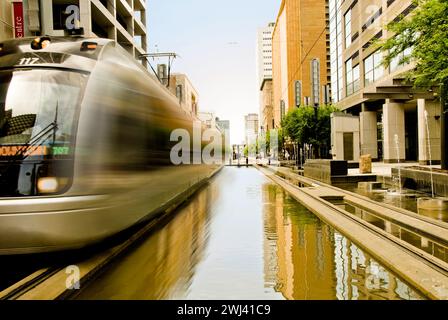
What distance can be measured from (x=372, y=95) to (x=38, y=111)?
94.4ft

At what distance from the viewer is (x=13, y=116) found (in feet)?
19.2

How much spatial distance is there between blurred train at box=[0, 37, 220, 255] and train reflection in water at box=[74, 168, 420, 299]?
87 centimetres

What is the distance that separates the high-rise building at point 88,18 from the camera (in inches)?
1040

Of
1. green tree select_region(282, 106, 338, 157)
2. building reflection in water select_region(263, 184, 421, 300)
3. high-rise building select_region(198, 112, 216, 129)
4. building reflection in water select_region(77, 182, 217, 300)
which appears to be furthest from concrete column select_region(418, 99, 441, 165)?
building reflection in water select_region(77, 182, 217, 300)

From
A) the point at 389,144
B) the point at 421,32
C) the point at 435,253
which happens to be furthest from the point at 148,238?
the point at 389,144

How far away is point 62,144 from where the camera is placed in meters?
5.75

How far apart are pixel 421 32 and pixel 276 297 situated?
1036cm

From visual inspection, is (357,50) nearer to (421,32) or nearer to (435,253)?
(421,32)

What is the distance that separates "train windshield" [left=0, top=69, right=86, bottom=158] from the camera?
5.73 meters

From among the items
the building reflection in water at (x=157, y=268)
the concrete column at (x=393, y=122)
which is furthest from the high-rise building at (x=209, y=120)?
the building reflection in water at (x=157, y=268)

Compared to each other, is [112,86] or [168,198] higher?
[112,86]

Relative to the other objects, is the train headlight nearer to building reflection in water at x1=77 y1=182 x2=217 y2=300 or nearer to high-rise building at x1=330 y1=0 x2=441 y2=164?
building reflection in water at x1=77 y1=182 x2=217 y2=300

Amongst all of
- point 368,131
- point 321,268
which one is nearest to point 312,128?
point 368,131

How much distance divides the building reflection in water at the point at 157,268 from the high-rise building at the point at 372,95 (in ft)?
74.4
